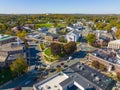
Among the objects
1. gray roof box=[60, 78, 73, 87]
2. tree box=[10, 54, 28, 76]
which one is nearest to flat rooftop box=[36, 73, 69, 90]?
gray roof box=[60, 78, 73, 87]

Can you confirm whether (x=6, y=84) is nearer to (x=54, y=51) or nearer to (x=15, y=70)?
(x=15, y=70)

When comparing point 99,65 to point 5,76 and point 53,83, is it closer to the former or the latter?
point 53,83

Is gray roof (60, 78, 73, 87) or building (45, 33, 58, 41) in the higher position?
gray roof (60, 78, 73, 87)

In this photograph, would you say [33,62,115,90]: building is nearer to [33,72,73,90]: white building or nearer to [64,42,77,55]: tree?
[33,72,73,90]: white building

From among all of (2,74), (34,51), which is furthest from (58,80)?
(34,51)

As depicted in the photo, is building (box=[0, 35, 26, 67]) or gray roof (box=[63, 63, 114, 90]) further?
building (box=[0, 35, 26, 67])

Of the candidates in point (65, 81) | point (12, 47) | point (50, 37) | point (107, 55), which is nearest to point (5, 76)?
point (12, 47)

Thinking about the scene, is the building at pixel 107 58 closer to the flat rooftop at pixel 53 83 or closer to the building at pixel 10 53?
the flat rooftop at pixel 53 83

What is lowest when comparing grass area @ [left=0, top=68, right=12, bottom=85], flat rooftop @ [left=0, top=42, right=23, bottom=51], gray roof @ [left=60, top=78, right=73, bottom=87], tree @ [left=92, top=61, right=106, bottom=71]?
grass area @ [left=0, top=68, right=12, bottom=85]
